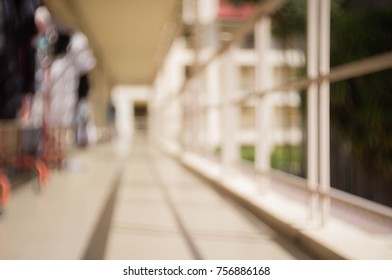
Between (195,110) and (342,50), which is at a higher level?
(342,50)

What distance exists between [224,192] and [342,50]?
92 centimetres

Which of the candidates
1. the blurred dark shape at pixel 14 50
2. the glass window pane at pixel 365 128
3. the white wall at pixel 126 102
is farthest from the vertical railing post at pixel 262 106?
the white wall at pixel 126 102

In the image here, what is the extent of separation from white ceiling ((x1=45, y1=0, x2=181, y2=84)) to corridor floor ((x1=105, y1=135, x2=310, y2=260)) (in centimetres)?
324

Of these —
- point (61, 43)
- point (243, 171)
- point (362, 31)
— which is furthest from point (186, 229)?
point (61, 43)

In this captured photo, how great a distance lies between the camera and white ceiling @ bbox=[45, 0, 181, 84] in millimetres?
6668

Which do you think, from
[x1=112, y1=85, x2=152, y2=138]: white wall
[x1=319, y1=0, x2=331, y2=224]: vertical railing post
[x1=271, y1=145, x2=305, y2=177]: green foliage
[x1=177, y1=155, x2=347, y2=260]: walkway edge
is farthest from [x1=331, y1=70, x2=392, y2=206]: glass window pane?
[x1=112, y1=85, x2=152, y2=138]: white wall

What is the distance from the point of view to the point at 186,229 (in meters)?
1.60

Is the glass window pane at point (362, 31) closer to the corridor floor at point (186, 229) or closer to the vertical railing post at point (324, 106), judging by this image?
the vertical railing post at point (324, 106)

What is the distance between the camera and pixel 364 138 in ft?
6.75

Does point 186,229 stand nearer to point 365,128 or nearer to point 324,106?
point 324,106

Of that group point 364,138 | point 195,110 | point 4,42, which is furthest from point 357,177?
point 195,110

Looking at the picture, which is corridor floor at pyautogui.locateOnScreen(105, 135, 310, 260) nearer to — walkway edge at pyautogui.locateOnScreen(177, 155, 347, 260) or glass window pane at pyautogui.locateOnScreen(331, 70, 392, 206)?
walkway edge at pyautogui.locateOnScreen(177, 155, 347, 260)
